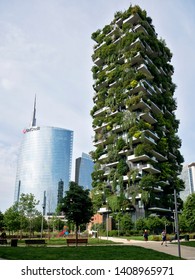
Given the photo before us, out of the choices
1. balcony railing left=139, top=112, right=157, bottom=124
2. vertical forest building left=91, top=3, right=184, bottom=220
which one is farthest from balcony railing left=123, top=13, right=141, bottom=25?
balcony railing left=139, top=112, right=157, bottom=124

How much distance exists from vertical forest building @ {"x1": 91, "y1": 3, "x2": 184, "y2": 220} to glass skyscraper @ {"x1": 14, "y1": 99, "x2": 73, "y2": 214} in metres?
118

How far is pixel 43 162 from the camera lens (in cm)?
18750

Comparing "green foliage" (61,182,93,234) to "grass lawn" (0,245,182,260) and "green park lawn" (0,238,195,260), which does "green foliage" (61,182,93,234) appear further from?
"grass lawn" (0,245,182,260)

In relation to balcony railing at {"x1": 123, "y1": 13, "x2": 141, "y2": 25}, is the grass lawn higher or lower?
lower

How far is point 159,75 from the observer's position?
241ft

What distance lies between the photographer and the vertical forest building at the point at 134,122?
2338 inches

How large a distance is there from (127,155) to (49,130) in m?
134

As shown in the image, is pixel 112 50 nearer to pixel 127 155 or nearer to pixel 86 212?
pixel 127 155

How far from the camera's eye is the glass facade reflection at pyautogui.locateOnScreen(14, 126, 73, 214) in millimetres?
187500

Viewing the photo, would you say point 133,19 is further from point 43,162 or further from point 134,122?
point 43,162

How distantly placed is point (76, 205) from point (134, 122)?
36.2 m

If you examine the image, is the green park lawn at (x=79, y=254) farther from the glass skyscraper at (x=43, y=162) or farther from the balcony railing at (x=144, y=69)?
the glass skyscraper at (x=43, y=162)

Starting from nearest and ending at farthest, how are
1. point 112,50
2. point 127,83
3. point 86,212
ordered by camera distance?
point 86,212
point 127,83
point 112,50
